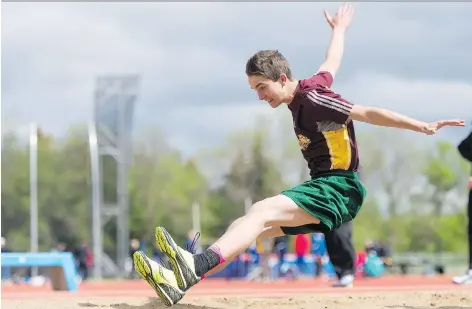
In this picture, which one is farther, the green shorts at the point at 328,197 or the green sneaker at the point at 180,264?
the green shorts at the point at 328,197

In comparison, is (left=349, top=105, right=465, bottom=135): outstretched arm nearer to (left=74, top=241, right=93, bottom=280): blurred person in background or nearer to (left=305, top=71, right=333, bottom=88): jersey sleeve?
(left=305, top=71, right=333, bottom=88): jersey sleeve

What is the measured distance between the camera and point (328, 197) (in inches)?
241

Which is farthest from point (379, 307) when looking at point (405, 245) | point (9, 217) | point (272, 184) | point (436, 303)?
point (405, 245)

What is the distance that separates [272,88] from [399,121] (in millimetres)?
955

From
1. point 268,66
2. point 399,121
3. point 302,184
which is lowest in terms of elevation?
point 302,184

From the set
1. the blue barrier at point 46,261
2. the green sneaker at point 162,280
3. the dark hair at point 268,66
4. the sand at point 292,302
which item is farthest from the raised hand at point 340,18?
the blue barrier at point 46,261

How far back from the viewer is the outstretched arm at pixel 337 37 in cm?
699

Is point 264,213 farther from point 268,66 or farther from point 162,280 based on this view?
point 268,66

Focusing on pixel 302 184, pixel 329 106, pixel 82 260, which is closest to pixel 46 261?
pixel 302 184

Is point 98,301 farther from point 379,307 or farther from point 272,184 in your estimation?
point 272,184

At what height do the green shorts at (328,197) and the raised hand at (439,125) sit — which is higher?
the raised hand at (439,125)

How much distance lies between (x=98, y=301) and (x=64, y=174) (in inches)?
2018

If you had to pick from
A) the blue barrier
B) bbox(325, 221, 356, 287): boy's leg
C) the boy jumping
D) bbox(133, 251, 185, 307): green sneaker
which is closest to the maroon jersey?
the boy jumping

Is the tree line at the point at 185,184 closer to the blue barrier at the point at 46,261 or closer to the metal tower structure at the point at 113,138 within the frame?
the metal tower structure at the point at 113,138
